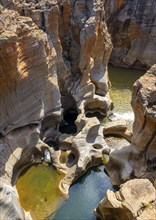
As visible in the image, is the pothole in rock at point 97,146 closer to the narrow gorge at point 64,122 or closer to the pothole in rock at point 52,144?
the narrow gorge at point 64,122

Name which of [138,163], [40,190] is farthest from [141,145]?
[40,190]

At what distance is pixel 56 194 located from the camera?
44.8ft

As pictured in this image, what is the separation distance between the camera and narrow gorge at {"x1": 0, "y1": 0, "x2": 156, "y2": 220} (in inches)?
495

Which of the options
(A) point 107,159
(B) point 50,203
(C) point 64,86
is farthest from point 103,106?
(B) point 50,203

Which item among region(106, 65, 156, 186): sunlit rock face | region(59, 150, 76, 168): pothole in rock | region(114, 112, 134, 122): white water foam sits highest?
region(106, 65, 156, 186): sunlit rock face

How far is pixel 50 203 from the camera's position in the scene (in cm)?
1321

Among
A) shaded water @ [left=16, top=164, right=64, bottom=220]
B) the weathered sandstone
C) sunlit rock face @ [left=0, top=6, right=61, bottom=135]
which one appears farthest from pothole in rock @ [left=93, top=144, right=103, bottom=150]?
the weathered sandstone

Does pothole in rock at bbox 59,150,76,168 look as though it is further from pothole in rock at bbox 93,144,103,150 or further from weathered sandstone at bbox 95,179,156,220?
weathered sandstone at bbox 95,179,156,220

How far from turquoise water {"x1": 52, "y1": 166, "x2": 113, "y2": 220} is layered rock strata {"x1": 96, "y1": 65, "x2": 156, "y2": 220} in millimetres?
461

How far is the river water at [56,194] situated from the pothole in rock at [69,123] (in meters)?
3.39

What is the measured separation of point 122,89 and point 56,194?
36.7ft

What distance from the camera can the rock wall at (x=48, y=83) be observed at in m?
13.5

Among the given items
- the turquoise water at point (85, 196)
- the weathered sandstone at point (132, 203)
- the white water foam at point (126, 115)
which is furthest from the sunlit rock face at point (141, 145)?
the white water foam at point (126, 115)

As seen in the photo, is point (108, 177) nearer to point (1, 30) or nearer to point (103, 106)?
point (103, 106)
